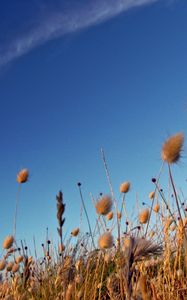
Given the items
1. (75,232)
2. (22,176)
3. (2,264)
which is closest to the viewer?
(2,264)

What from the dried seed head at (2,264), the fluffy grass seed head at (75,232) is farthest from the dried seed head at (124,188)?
the dried seed head at (2,264)

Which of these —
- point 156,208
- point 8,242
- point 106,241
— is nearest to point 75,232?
point 8,242

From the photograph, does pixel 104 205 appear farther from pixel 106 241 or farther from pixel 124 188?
pixel 124 188

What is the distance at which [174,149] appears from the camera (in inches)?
83.4

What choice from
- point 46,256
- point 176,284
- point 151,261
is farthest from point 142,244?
point 46,256

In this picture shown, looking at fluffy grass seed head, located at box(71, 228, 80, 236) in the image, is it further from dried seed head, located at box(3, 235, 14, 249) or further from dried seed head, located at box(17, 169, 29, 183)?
dried seed head, located at box(17, 169, 29, 183)

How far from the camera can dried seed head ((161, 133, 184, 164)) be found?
2.11 m

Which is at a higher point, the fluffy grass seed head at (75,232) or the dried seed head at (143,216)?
the fluffy grass seed head at (75,232)

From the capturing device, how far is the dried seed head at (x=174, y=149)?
6.93 ft

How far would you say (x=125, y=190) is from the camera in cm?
440

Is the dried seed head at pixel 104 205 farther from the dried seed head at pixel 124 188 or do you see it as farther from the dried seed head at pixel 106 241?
the dried seed head at pixel 124 188

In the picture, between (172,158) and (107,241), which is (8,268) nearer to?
(107,241)

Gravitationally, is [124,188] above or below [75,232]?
above

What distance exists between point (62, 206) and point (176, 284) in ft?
6.11
